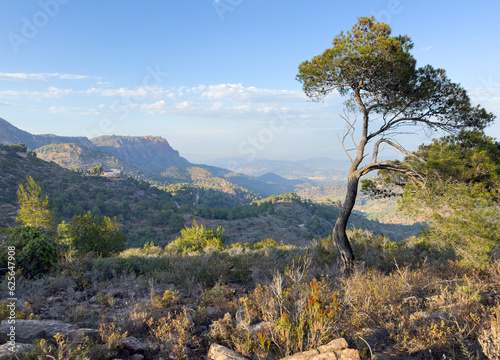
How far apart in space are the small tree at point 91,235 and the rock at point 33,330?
11232 mm

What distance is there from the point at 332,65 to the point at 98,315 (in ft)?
29.4

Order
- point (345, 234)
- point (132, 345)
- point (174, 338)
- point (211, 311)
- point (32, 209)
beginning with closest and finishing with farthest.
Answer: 1. point (132, 345)
2. point (174, 338)
3. point (211, 311)
4. point (345, 234)
5. point (32, 209)

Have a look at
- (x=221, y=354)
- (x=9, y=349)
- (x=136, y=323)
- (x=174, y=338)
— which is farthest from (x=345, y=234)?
(x=9, y=349)

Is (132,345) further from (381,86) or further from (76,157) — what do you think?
(76,157)

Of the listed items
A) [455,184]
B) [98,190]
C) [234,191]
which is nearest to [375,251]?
[455,184]

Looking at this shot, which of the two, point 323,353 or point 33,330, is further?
point 33,330

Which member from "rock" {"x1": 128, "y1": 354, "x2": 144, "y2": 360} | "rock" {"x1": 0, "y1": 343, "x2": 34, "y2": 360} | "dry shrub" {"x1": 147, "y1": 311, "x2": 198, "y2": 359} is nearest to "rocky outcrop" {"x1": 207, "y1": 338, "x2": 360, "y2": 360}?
"dry shrub" {"x1": 147, "y1": 311, "x2": 198, "y2": 359}

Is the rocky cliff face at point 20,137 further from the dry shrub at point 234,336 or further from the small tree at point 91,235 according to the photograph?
the dry shrub at point 234,336

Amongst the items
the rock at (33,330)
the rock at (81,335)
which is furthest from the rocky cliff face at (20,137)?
the rock at (81,335)

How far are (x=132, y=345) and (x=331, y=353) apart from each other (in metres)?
2.61

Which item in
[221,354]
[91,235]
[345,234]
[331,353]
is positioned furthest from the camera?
[91,235]

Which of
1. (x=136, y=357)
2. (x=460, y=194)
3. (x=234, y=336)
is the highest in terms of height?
(x=460, y=194)

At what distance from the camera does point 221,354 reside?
10.1 feet

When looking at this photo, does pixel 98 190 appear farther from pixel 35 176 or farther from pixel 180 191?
pixel 180 191
